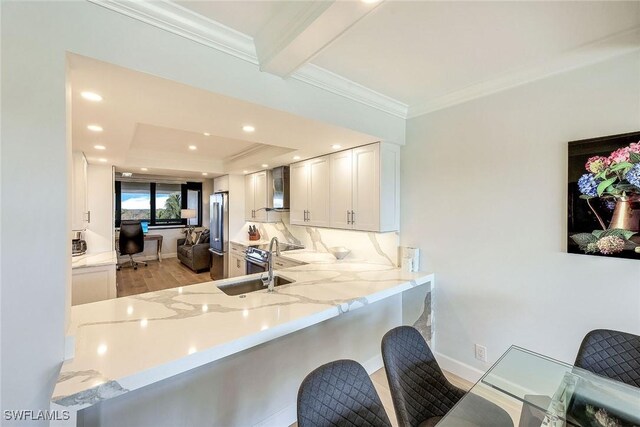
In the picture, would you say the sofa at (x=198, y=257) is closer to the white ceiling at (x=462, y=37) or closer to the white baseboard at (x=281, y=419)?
the white baseboard at (x=281, y=419)

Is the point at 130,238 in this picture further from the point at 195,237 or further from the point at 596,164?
the point at 596,164

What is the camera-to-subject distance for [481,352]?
2.32 meters

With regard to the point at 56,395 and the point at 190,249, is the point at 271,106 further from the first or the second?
the point at 190,249

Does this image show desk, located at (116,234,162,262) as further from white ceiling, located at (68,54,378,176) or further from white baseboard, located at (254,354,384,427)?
white baseboard, located at (254,354,384,427)

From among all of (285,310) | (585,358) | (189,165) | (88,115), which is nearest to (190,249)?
(189,165)

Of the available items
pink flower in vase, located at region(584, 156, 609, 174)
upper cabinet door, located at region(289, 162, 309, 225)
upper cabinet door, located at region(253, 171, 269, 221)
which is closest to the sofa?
upper cabinet door, located at region(253, 171, 269, 221)

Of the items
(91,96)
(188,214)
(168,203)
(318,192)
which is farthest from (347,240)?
(168,203)

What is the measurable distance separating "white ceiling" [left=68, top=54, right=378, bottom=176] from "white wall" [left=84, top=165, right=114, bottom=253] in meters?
0.29

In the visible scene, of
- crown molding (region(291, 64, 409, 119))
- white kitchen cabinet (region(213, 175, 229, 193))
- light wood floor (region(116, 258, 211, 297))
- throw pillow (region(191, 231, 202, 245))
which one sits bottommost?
light wood floor (region(116, 258, 211, 297))

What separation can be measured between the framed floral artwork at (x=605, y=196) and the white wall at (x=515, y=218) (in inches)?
2.8

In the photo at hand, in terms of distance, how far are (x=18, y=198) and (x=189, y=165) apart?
160 inches

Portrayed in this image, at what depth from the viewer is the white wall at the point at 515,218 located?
1.73 m

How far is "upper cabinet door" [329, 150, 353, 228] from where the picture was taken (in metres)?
3.01

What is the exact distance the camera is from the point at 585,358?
1.43m
